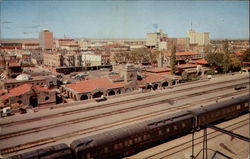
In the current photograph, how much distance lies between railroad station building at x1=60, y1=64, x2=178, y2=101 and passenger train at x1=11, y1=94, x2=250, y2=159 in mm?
21052

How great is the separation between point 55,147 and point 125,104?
827 inches

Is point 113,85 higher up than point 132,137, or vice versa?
point 113,85

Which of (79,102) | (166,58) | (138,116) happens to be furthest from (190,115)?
(166,58)

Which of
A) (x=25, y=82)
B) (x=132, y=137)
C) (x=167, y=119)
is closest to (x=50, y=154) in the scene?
(x=132, y=137)

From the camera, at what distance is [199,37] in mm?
177500

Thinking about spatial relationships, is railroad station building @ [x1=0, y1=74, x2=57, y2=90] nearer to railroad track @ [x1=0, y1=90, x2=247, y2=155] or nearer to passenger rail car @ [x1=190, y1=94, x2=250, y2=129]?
railroad track @ [x1=0, y1=90, x2=247, y2=155]

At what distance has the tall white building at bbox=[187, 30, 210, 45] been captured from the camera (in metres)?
174

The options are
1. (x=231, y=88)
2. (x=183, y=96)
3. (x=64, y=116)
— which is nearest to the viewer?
(x=64, y=116)

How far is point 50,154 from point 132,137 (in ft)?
22.9

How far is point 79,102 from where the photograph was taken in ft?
117

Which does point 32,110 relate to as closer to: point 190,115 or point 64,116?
point 64,116

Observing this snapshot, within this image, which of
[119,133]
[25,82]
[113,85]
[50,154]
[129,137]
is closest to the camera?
[50,154]

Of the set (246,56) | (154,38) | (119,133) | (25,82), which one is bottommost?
(119,133)

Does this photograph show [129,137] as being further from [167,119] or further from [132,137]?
[167,119]
